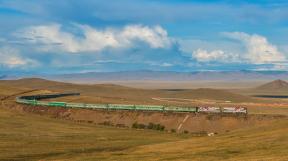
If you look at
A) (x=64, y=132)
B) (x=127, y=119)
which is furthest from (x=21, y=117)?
(x=64, y=132)

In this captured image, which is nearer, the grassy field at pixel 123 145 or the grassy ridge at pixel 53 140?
the grassy field at pixel 123 145

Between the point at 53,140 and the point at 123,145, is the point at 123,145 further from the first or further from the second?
the point at 53,140

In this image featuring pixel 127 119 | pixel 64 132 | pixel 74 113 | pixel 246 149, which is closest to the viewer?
pixel 246 149

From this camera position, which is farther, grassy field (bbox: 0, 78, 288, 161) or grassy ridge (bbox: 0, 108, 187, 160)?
grassy ridge (bbox: 0, 108, 187, 160)

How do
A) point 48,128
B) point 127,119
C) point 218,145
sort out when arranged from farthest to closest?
point 127,119
point 48,128
point 218,145

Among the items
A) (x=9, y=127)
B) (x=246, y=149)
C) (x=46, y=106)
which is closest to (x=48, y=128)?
(x=9, y=127)

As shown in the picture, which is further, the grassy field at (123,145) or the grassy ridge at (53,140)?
the grassy ridge at (53,140)

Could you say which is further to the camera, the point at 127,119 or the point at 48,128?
the point at 127,119

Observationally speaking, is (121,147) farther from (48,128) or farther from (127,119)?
(127,119)
